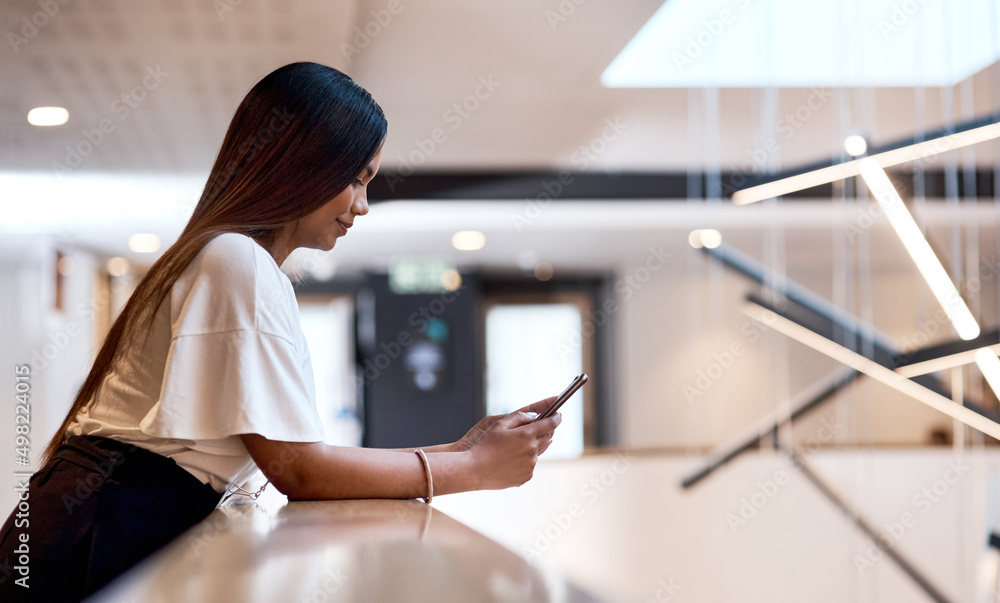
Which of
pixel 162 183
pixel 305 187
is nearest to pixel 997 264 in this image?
pixel 162 183

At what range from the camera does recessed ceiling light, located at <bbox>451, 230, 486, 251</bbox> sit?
782 centimetres

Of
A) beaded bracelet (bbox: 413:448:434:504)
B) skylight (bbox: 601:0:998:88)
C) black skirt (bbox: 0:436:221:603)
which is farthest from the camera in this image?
skylight (bbox: 601:0:998:88)

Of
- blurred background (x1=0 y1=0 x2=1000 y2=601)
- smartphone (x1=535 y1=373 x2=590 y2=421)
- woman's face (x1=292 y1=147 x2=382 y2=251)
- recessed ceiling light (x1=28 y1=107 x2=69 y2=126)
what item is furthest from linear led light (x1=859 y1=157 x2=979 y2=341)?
recessed ceiling light (x1=28 y1=107 x2=69 y2=126)

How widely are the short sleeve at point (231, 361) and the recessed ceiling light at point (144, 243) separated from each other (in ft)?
22.9

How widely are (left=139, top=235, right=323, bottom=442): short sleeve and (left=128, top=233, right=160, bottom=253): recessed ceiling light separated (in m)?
6.97

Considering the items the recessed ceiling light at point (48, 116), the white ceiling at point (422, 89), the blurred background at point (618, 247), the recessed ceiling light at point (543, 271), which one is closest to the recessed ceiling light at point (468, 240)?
the blurred background at point (618, 247)

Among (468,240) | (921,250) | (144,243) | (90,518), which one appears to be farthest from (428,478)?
(144,243)

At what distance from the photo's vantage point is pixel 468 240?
8156 mm

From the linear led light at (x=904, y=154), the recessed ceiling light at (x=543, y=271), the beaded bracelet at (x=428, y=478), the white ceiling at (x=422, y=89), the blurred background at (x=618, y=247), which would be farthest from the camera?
the recessed ceiling light at (x=543, y=271)

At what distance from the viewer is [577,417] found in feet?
33.0

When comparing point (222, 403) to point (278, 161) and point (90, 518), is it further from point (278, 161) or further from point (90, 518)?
point (278, 161)

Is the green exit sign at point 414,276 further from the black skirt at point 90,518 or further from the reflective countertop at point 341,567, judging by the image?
the reflective countertop at point 341,567

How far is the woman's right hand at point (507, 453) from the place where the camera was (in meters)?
1.08

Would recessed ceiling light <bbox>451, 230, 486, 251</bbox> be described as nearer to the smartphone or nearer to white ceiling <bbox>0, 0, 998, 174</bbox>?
white ceiling <bbox>0, 0, 998, 174</bbox>
